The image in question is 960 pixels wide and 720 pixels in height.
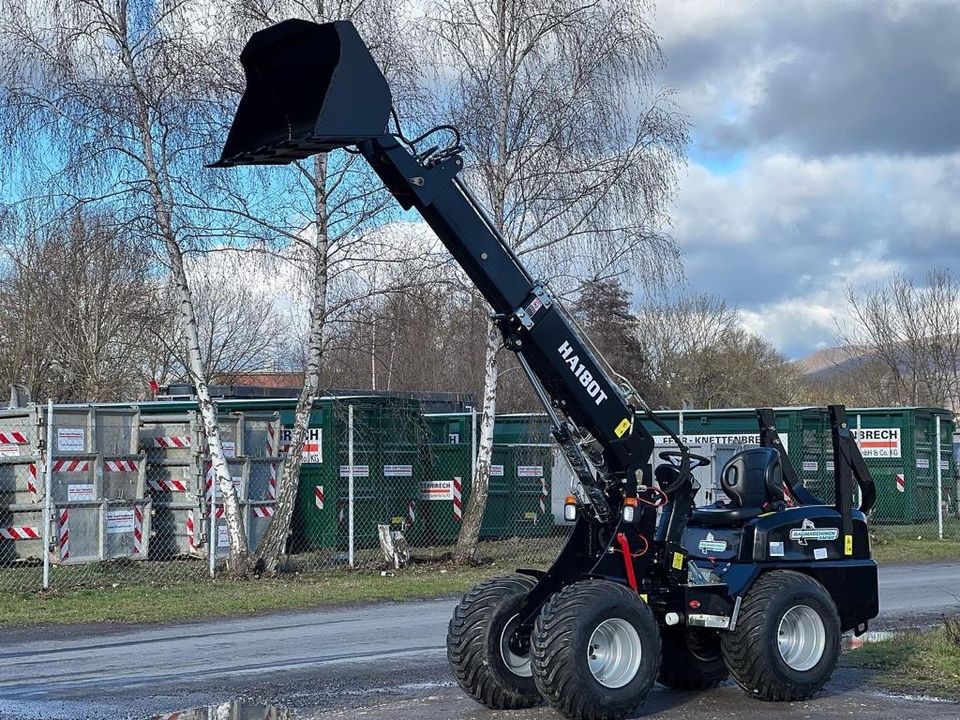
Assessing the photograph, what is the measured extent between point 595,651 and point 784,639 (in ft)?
5.07

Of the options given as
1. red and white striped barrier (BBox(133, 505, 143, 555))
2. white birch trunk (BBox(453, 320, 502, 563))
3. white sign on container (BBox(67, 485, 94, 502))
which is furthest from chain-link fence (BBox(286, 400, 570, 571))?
white sign on container (BBox(67, 485, 94, 502))

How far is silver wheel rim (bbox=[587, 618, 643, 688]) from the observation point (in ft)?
24.8

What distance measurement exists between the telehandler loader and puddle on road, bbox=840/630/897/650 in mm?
2157

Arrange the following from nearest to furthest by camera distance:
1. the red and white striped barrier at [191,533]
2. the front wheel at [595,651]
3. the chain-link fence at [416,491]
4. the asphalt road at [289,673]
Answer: the front wheel at [595,651]
the asphalt road at [289,673]
the red and white striped barrier at [191,533]
the chain-link fence at [416,491]

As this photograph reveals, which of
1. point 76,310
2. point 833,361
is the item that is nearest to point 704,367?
point 833,361

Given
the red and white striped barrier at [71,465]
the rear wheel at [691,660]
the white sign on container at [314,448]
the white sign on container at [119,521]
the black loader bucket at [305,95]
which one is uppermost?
the black loader bucket at [305,95]

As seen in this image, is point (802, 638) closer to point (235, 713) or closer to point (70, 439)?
point (235, 713)

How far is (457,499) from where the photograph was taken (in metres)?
22.2

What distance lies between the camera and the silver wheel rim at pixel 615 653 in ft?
24.8

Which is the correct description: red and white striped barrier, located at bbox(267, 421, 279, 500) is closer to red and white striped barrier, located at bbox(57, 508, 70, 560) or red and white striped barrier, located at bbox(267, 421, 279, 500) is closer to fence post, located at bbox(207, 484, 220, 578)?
fence post, located at bbox(207, 484, 220, 578)

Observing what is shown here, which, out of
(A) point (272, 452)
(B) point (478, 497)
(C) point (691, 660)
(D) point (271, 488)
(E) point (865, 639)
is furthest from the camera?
(A) point (272, 452)

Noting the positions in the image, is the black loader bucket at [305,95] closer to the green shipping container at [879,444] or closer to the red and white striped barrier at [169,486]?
the red and white striped barrier at [169,486]

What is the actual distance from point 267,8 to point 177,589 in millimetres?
8023

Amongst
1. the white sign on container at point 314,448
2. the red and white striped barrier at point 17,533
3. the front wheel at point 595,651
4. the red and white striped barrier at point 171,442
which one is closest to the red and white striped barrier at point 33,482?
the red and white striped barrier at point 17,533
